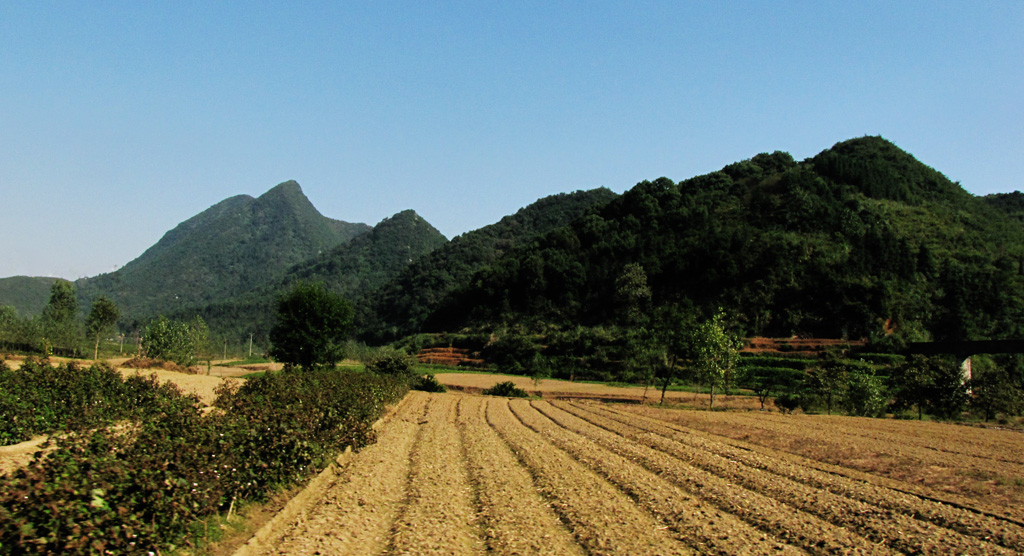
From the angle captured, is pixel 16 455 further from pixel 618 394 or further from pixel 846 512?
pixel 618 394

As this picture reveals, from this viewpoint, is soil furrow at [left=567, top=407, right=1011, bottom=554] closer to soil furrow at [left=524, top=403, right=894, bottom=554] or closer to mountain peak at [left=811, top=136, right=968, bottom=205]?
soil furrow at [left=524, top=403, right=894, bottom=554]

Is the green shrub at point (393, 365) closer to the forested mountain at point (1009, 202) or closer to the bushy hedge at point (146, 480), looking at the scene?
the bushy hedge at point (146, 480)

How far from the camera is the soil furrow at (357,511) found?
779 cm

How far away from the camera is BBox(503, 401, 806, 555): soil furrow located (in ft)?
27.2

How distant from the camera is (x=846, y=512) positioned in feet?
33.7

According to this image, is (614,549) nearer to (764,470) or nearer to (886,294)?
(764,470)

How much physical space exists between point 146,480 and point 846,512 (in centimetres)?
1020

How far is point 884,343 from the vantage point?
64625 mm

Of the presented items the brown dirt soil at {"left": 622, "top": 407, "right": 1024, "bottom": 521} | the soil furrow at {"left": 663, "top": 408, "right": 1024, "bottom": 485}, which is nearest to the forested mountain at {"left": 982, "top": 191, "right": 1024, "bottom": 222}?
the soil furrow at {"left": 663, "top": 408, "right": 1024, "bottom": 485}

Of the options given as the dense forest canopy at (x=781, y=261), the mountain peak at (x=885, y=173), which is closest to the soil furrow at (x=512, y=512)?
the dense forest canopy at (x=781, y=261)

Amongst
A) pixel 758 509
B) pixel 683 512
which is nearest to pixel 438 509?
pixel 683 512

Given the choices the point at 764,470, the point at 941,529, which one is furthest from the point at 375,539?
the point at 764,470

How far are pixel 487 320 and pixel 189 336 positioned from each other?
158ft

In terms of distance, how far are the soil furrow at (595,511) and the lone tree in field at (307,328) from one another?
101 feet
